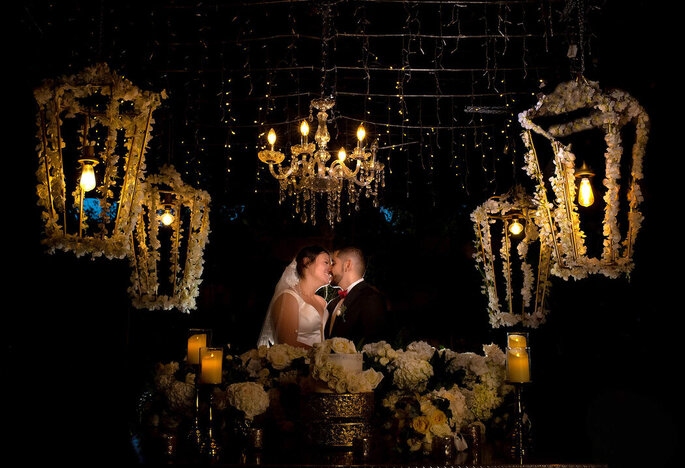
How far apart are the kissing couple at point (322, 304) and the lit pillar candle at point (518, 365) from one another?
13.0 feet

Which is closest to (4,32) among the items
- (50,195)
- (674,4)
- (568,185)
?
(50,195)

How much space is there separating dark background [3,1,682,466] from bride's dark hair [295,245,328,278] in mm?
166

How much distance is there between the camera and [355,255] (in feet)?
25.9

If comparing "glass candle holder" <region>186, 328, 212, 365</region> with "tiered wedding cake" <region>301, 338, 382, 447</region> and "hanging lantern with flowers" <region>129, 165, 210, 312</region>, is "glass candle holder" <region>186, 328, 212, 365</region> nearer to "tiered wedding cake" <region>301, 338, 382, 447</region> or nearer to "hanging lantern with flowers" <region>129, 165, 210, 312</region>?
"tiered wedding cake" <region>301, 338, 382, 447</region>

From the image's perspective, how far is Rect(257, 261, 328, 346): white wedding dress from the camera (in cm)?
730

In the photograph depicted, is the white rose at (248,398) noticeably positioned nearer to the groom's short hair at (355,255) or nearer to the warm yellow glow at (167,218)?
the warm yellow glow at (167,218)

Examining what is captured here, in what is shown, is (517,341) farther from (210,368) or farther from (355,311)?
(355,311)

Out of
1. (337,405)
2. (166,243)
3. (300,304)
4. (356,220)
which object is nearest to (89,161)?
(337,405)

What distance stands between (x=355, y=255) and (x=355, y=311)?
0.84 metres

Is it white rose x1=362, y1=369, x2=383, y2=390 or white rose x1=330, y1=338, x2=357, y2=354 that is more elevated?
white rose x1=330, y1=338, x2=357, y2=354

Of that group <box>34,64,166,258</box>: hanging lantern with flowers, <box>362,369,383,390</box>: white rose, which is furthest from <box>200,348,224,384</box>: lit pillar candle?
<box>34,64,166,258</box>: hanging lantern with flowers

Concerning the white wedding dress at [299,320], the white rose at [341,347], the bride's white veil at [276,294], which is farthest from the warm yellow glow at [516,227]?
the white rose at [341,347]

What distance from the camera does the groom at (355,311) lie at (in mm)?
7234

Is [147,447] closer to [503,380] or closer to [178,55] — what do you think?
[503,380]
